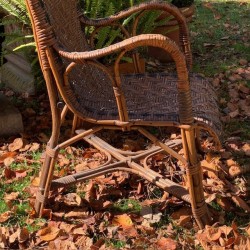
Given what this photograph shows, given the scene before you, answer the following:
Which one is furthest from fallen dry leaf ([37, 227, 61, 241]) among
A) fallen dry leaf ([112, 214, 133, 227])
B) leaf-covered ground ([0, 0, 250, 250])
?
fallen dry leaf ([112, 214, 133, 227])

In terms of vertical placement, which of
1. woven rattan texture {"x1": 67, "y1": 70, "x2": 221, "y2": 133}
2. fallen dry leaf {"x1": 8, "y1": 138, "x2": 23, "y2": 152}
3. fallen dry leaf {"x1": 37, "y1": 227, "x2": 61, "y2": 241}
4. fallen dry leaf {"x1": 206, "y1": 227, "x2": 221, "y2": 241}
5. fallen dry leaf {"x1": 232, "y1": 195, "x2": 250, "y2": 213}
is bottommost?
fallen dry leaf {"x1": 232, "y1": 195, "x2": 250, "y2": 213}

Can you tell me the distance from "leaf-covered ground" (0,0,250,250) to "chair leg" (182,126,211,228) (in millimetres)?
66

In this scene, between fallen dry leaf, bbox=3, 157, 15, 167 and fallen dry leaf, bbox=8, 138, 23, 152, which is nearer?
fallen dry leaf, bbox=3, 157, 15, 167

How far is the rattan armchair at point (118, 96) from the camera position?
2230 millimetres

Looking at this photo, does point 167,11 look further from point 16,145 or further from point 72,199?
point 16,145

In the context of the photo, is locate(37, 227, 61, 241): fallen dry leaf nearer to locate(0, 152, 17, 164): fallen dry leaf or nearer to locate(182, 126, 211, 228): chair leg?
locate(182, 126, 211, 228): chair leg

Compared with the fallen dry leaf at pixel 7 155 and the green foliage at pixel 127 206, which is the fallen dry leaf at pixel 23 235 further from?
the fallen dry leaf at pixel 7 155

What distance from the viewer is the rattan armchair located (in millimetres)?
2230

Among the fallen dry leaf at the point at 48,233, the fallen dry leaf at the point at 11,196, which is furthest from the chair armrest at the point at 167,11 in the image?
the fallen dry leaf at the point at 48,233

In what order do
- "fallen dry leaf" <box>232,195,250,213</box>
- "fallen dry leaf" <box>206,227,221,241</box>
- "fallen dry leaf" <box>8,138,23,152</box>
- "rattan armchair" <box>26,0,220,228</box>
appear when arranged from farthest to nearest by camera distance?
"fallen dry leaf" <box>8,138,23,152</box>
"fallen dry leaf" <box>232,195,250,213</box>
"fallen dry leaf" <box>206,227,221,241</box>
"rattan armchair" <box>26,0,220,228</box>

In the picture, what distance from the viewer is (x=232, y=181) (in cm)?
285

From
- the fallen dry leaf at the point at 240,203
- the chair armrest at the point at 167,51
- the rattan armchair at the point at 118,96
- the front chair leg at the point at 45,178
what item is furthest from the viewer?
the fallen dry leaf at the point at 240,203

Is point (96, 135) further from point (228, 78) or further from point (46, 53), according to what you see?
point (228, 78)

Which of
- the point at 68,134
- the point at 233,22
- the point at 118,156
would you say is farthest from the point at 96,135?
the point at 233,22
